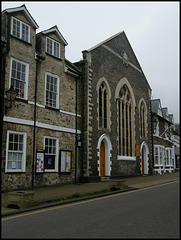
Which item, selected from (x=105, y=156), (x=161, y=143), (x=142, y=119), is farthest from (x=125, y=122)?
(x=161, y=143)

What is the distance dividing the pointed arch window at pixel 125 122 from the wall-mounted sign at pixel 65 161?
22.6 feet

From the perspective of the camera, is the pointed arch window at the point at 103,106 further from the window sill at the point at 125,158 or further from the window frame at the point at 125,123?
the window sill at the point at 125,158

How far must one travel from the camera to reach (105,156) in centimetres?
2047

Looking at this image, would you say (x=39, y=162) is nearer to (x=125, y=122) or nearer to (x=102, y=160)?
(x=102, y=160)

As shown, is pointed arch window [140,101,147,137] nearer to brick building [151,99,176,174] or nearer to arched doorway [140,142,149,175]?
arched doorway [140,142,149,175]

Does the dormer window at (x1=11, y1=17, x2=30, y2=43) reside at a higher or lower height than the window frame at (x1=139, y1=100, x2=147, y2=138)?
higher

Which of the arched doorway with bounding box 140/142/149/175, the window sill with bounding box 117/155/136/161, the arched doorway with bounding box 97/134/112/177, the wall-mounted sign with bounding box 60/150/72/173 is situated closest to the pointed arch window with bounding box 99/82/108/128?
the arched doorway with bounding box 97/134/112/177

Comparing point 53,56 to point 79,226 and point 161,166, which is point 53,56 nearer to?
point 79,226

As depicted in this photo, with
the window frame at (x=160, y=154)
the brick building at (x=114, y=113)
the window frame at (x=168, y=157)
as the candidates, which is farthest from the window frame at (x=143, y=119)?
the window frame at (x=168, y=157)

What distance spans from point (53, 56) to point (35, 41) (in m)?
1.42

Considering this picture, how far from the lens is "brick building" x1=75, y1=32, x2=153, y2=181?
1869 cm

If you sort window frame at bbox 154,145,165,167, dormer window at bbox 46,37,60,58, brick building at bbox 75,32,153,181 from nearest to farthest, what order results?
1. dormer window at bbox 46,37,60,58
2. brick building at bbox 75,32,153,181
3. window frame at bbox 154,145,165,167

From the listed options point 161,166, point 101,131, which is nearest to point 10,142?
point 101,131

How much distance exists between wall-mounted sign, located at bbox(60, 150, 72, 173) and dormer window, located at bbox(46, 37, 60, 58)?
6.24 m
